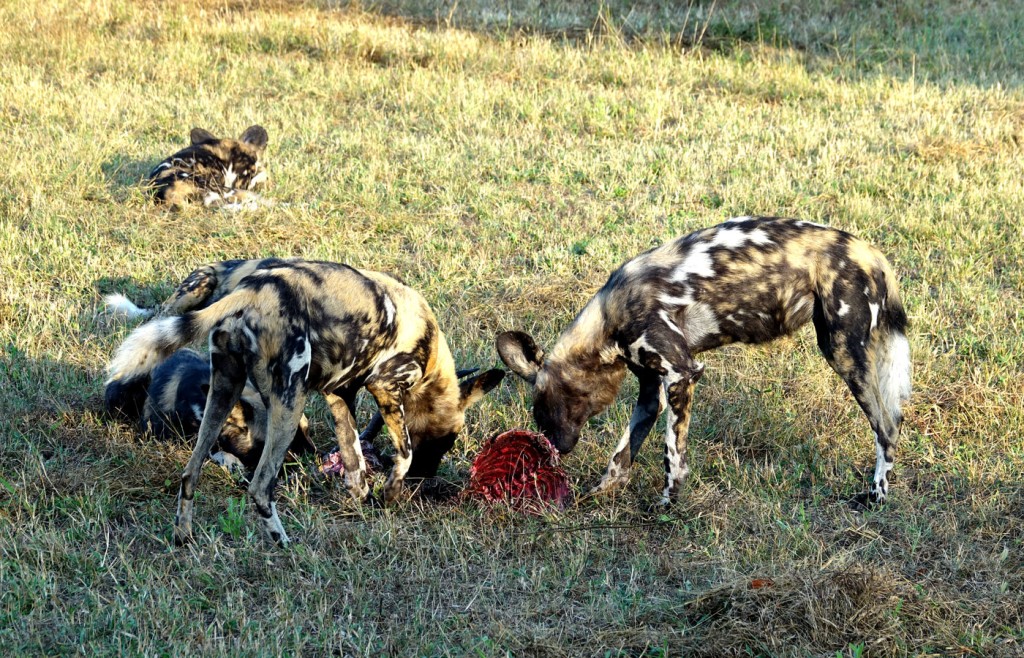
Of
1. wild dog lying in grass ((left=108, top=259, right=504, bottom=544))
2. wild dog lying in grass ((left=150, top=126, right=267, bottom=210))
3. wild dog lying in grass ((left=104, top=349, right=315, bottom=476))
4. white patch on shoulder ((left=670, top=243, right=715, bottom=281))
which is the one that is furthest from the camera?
wild dog lying in grass ((left=150, top=126, right=267, bottom=210))

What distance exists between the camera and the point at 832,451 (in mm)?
4617

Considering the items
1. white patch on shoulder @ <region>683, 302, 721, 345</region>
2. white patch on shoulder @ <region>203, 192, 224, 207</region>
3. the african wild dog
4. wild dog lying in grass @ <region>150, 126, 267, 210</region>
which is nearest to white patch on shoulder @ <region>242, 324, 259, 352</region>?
the african wild dog

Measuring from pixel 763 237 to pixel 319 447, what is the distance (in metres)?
2.09

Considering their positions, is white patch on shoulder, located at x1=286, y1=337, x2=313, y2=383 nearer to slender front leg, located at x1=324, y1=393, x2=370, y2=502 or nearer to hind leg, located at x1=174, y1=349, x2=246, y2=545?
hind leg, located at x1=174, y1=349, x2=246, y2=545

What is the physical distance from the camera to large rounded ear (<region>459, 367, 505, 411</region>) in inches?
184

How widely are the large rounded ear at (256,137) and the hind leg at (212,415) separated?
4196 millimetres

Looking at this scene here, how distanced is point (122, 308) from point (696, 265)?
307cm

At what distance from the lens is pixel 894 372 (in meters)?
4.53

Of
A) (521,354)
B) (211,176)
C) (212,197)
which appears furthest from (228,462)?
(211,176)

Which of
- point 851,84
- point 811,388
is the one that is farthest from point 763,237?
point 851,84

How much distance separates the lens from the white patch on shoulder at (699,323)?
4.40 meters

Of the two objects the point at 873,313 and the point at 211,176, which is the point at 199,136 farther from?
the point at 873,313

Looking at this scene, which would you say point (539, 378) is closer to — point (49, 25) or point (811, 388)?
A: point (811, 388)

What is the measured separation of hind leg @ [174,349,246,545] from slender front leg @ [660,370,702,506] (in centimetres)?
165
